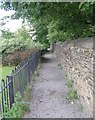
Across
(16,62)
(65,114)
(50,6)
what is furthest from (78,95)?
(16,62)

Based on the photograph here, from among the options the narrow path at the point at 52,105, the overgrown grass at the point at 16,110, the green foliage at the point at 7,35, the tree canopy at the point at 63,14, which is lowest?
the narrow path at the point at 52,105

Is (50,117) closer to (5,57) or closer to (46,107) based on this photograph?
(46,107)

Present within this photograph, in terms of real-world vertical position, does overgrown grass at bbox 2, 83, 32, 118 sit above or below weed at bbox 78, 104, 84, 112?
above

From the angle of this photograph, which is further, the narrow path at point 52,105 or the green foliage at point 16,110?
the narrow path at point 52,105

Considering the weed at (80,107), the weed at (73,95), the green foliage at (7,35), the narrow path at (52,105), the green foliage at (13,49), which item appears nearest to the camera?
the narrow path at (52,105)

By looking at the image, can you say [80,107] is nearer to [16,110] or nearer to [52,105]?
[52,105]

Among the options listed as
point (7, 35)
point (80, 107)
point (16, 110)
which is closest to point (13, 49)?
point (7, 35)

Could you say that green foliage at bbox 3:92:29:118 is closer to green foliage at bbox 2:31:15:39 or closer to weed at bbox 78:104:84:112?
weed at bbox 78:104:84:112

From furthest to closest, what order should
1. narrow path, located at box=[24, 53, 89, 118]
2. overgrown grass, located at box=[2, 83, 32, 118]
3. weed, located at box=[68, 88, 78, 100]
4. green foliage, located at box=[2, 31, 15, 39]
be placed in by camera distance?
green foliage, located at box=[2, 31, 15, 39], weed, located at box=[68, 88, 78, 100], narrow path, located at box=[24, 53, 89, 118], overgrown grass, located at box=[2, 83, 32, 118]

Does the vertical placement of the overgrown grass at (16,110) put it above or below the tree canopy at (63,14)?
below

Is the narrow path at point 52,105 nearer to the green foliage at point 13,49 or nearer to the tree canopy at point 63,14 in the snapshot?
the tree canopy at point 63,14

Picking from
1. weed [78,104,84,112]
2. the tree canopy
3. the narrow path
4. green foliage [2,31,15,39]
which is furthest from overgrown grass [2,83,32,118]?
green foliage [2,31,15,39]

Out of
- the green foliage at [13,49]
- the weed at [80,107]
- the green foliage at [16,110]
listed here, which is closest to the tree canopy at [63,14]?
the weed at [80,107]

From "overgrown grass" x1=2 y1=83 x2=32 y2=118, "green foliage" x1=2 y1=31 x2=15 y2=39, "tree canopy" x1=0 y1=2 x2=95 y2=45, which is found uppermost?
"tree canopy" x1=0 y1=2 x2=95 y2=45
